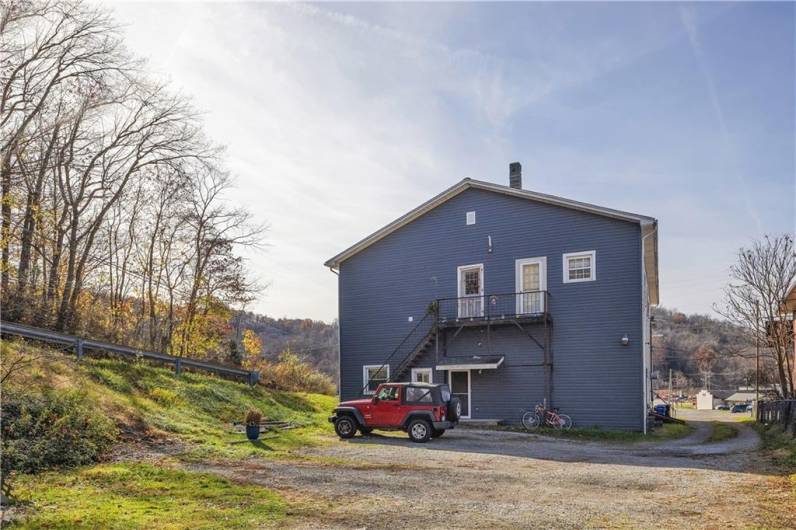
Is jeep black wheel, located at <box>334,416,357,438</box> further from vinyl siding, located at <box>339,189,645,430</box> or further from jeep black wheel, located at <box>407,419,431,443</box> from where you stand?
vinyl siding, located at <box>339,189,645,430</box>

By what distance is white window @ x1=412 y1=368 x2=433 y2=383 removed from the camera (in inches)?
936

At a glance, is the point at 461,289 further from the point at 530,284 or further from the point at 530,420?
the point at 530,420

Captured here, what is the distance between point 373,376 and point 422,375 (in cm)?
209

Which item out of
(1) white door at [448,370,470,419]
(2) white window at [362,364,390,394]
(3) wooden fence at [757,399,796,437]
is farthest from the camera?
(2) white window at [362,364,390,394]

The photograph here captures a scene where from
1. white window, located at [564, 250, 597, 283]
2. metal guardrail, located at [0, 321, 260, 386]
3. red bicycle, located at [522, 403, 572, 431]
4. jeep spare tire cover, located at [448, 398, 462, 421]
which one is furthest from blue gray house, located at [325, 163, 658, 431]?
metal guardrail, located at [0, 321, 260, 386]

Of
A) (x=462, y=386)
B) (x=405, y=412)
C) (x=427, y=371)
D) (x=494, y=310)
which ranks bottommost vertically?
(x=405, y=412)

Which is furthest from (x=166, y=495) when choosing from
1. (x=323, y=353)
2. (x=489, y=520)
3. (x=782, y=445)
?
(x=323, y=353)

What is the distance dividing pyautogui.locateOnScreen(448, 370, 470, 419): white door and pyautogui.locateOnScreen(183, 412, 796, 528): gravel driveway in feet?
22.9

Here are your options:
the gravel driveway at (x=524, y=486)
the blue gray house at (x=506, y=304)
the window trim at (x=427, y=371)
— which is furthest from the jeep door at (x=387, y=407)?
the window trim at (x=427, y=371)

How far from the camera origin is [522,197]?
2272 centimetres

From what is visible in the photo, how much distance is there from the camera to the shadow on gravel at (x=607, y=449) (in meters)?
13.2

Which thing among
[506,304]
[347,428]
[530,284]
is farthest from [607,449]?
[530,284]

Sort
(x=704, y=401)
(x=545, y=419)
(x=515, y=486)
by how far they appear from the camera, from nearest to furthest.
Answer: (x=515, y=486), (x=545, y=419), (x=704, y=401)

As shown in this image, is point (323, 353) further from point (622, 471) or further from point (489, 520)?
point (489, 520)
